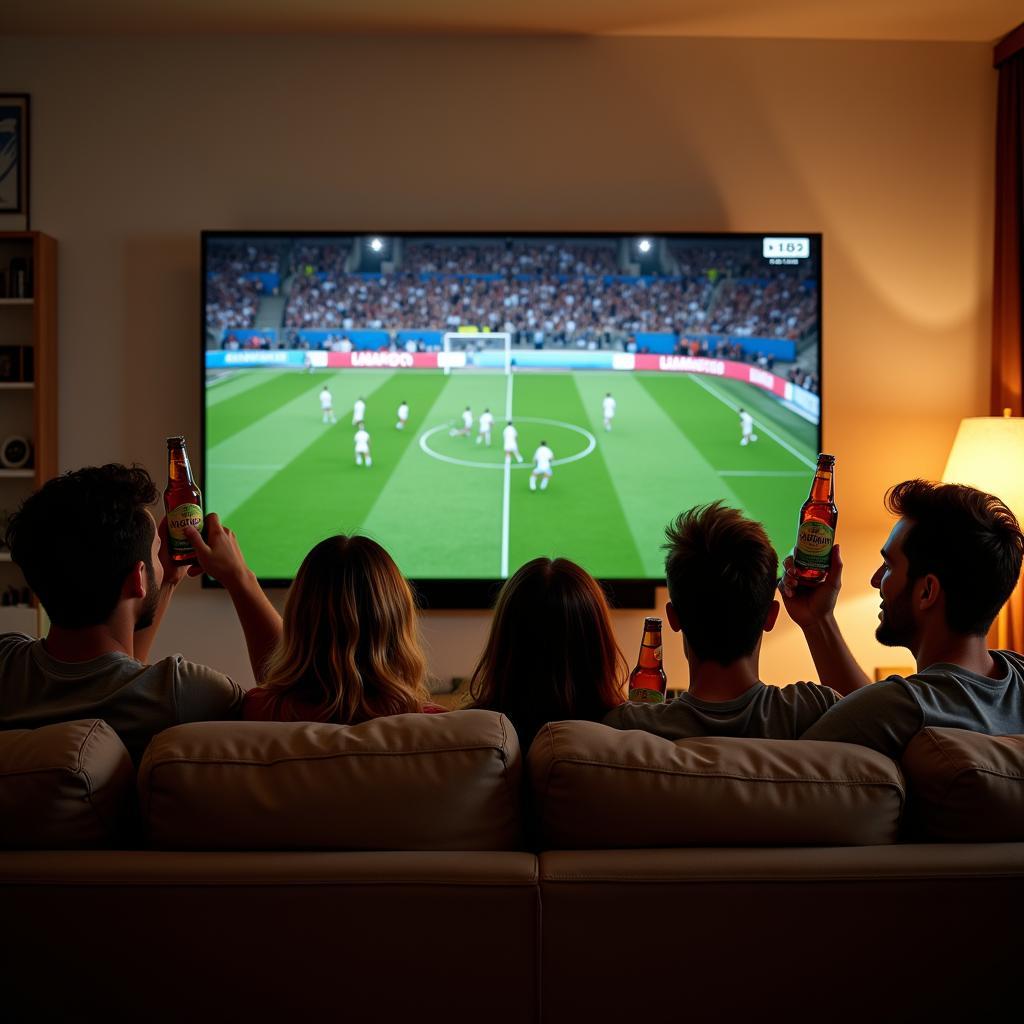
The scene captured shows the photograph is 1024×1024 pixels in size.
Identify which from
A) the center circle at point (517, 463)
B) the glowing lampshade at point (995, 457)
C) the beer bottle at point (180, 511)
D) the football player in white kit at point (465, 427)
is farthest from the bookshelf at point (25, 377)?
the glowing lampshade at point (995, 457)

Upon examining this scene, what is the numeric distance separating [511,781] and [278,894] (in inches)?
13.5

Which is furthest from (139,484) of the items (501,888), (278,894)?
(501,888)

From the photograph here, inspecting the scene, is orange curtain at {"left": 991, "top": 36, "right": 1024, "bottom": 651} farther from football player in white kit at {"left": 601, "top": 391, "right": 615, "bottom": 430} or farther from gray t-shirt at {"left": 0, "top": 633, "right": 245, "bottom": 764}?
gray t-shirt at {"left": 0, "top": 633, "right": 245, "bottom": 764}

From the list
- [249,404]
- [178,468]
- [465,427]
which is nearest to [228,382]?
[249,404]

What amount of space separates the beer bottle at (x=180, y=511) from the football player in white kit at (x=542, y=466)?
2.25 m

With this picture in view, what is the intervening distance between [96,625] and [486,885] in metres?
0.90

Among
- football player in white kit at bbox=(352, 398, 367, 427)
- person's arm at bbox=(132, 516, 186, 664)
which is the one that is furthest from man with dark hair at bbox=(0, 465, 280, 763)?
football player in white kit at bbox=(352, 398, 367, 427)

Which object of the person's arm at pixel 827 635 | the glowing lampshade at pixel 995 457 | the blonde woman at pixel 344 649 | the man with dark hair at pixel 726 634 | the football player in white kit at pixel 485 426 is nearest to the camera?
the man with dark hair at pixel 726 634

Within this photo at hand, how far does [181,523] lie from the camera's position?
2.27 metres

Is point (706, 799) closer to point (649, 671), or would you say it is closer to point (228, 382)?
→ point (649, 671)

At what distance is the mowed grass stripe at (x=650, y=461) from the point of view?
4367 millimetres

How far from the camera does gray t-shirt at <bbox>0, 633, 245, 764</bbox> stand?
1.58m

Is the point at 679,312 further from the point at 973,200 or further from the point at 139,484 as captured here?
the point at 139,484

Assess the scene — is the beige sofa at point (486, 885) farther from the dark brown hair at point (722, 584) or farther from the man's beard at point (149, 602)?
the man's beard at point (149, 602)
